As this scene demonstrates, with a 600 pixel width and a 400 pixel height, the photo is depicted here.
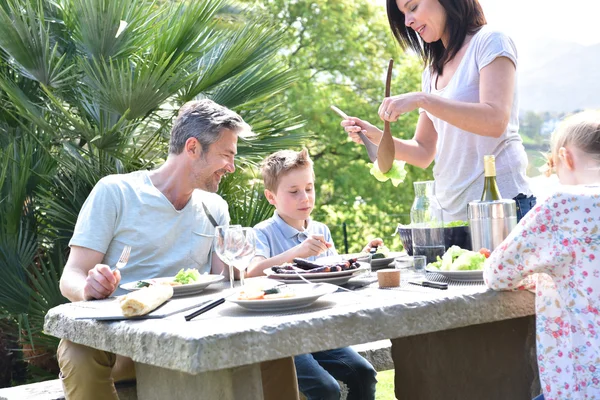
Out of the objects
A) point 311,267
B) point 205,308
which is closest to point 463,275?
point 311,267

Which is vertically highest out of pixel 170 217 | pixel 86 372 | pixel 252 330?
pixel 170 217

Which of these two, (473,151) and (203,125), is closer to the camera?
(473,151)

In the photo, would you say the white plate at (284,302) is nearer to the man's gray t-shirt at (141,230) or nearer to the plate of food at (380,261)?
the plate of food at (380,261)

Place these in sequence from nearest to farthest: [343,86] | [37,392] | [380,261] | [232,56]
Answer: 1. [380,261]
2. [37,392]
3. [232,56]
4. [343,86]

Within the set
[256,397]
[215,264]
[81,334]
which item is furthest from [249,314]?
[215,264]

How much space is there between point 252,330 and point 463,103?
57.5 inches

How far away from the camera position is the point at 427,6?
130 inches

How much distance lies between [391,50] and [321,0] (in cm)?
180

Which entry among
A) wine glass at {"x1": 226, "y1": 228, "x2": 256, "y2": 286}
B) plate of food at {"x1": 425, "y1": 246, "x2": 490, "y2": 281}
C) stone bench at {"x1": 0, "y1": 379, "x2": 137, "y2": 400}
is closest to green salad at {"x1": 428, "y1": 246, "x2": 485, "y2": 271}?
plate of food at {"x1": 425, "y1": 246, "x2": 490, "y2": 281}

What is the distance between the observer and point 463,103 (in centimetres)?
296

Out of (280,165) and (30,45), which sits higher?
(30,45)

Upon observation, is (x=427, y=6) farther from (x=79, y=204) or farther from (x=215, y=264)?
(x=79, y=204)

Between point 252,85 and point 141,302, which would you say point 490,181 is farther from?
point 252,85

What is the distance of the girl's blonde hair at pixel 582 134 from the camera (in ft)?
7.70
